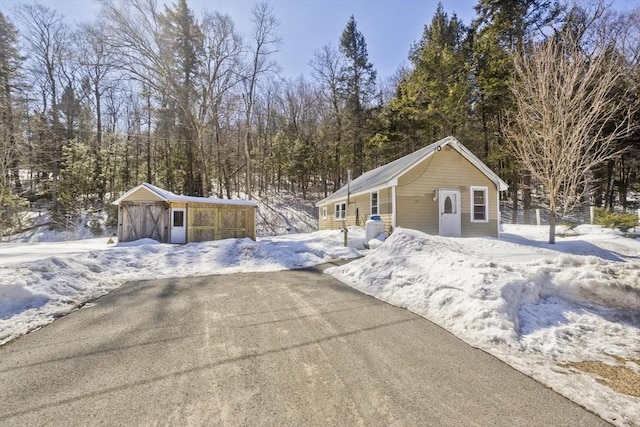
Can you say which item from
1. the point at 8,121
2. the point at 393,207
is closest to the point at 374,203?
the point at 393,207

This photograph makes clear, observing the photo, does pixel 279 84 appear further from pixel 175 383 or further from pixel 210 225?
pixel 175 383

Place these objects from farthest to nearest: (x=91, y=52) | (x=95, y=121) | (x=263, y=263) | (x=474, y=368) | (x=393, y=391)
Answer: (x=95, y=121), (x=91, y=52), (x=263, y=263), (x=474, y=368), (x=393, y=391)

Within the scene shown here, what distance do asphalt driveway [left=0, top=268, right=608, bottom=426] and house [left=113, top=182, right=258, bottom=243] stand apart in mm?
9747

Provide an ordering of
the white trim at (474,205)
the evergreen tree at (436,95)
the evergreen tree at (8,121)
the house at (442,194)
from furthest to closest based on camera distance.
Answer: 1. the evergreen tree at (436,95)
2. the evergreen tree at (8,121)
3. the white trim at (474,205)
4. the house at (442,194)

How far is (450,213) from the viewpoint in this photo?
1382 cm

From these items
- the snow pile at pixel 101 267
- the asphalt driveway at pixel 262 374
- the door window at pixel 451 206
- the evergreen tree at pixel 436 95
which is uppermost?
the evergreen tree at pixel 436 95

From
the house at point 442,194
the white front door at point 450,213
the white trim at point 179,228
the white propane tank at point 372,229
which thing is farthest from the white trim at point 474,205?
the white trim at point 179,228

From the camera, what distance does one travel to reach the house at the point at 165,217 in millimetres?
13688

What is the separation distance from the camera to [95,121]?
26.8 metres

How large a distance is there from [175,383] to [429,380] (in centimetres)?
218

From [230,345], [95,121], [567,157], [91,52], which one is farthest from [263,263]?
[95,121]

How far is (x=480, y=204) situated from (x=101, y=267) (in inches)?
583

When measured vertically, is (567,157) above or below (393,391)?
above

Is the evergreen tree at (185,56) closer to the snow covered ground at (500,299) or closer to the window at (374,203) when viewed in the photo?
the window at (374,203)
